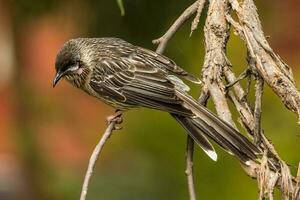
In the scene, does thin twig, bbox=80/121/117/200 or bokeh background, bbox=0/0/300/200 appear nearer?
thin twig, bbox=80/121/117/200

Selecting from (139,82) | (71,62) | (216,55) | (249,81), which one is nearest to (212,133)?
(216,55)

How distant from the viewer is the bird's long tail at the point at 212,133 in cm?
388

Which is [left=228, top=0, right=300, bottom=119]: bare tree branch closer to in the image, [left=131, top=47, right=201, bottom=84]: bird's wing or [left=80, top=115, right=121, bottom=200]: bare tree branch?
[left=80, top=115, right=121, bottom=200]: bare tree branch

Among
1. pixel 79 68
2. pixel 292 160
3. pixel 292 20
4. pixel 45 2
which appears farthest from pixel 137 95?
pixel 292 20

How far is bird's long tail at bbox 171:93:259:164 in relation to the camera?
12.7ft

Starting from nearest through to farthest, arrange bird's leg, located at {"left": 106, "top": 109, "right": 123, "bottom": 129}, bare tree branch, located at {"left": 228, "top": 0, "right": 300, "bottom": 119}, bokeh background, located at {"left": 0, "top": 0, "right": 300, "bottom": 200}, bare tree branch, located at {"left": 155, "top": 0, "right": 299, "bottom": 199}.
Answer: bare tree branch, located at {"left": 155, "top": 0, "right": 299, "bottom": 199}, bare tree branch, located at {"left": 228, "top": 0, "right": 300, "bottom": 119}, bird's leg, located at {"left": 106, "top": 109, "right": 123, "bottom": 129}, bokeh background, located at {"left": 0, "top": 0, "right": 300, "bottom": 200}

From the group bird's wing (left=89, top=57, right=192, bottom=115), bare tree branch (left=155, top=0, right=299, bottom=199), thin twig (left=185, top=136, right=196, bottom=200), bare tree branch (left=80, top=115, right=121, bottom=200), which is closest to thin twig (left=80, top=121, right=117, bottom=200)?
bare tree branch (left=80, top=115, right=121, bottom=200)

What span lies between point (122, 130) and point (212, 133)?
160 inches

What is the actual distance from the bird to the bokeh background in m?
1.01

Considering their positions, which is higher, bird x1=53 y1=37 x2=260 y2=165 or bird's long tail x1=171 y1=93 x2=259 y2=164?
bird x1=53 y1=37 x2=260 y2=165

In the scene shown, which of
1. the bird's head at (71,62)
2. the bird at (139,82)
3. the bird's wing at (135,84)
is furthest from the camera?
the bird's head at (71,62)

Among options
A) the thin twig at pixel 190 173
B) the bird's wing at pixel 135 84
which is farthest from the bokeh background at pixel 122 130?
the thin twig at pixel 190 173

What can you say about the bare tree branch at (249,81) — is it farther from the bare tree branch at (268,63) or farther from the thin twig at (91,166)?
the thin twig at (91,166)

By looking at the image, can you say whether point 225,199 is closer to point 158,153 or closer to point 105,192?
point 158,153
